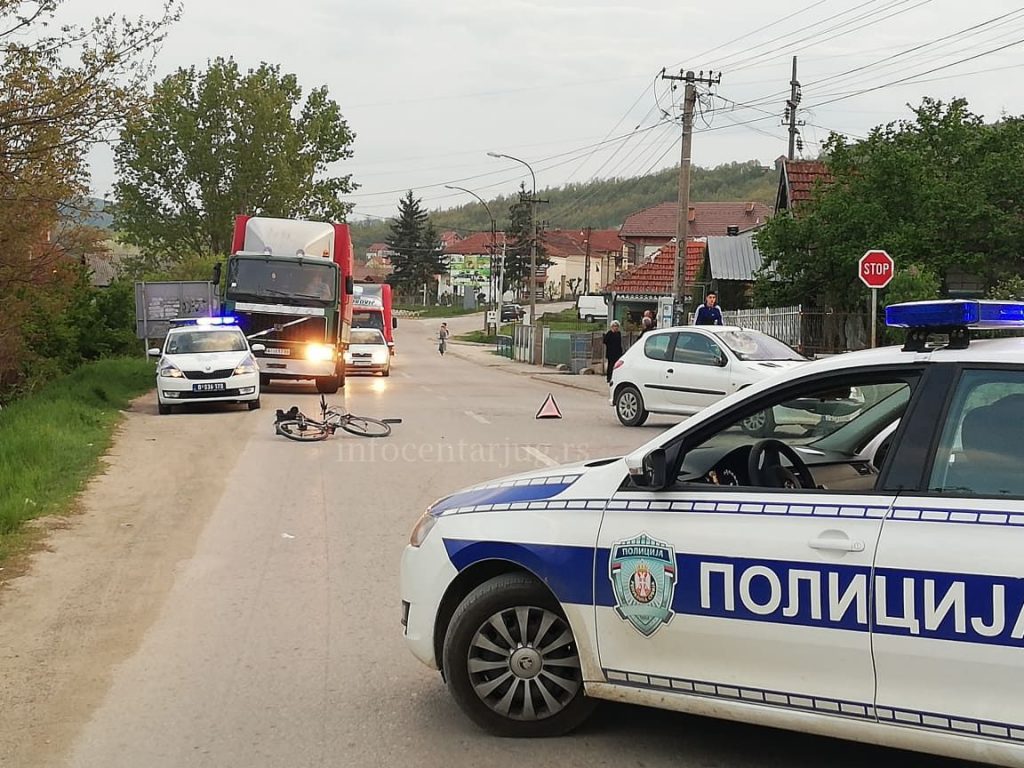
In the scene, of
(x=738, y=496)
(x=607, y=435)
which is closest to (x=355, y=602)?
(x=738, y=496)

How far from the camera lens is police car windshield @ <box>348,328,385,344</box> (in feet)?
Result: 128

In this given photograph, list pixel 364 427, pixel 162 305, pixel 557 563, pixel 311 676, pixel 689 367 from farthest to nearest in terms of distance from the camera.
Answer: pixel 162 305 → pixel 689 367 → pixel 364 427 → pixel 311 676 → pixel 557 563

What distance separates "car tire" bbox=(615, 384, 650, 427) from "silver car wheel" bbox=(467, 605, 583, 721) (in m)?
14.4

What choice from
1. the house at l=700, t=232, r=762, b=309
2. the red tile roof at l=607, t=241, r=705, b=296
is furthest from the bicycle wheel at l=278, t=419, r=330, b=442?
the red tile roof at l=607, t=241, r=705, b=296

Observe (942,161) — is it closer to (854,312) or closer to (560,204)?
(854,312)

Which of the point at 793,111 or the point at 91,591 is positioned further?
the point at 793,111

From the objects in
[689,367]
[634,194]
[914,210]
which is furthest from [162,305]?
[634,194]

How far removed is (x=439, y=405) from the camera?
23.9m

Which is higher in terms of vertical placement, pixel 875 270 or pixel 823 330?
pixel 875 270

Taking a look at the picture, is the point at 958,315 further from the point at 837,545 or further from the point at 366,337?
the point at 366,337

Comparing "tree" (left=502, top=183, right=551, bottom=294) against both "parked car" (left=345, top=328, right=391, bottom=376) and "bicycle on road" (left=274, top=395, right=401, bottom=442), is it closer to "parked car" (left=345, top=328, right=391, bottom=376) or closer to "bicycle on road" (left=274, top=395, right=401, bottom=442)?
"parked car" (left=345, top=328, right=391, bottom=376)

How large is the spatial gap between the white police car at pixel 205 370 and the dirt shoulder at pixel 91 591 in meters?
6.57

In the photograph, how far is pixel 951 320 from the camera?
4180 millimetres

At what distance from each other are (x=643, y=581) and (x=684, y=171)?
2574cm
